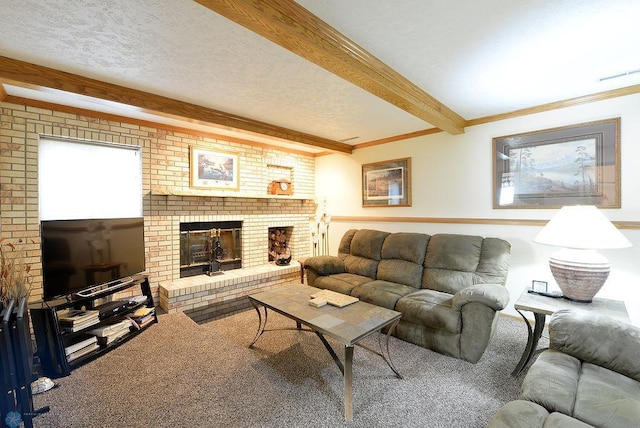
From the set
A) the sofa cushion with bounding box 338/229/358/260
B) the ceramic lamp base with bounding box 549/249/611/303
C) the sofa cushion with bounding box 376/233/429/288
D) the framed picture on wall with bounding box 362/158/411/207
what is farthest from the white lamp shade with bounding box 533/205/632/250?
the sofa cushion with bounding box 338/229/358/260

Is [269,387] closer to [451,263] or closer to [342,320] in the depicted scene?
[342,320]

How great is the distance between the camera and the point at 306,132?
162 inches

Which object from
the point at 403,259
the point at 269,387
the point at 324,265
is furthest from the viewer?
the point at 324,265

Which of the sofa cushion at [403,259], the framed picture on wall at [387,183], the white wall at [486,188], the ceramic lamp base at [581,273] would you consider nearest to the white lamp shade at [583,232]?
the ceramic lamp base at [581,273]

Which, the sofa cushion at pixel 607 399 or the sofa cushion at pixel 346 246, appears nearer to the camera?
the sofa cushion at pixel 607 399

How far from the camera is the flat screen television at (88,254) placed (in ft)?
7.43

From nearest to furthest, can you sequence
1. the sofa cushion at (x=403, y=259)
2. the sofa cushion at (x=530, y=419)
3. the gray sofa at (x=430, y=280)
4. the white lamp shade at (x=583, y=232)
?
the sofa cushion at (x=530, y=419)
the white lamp shade at (x=583, y=232)
the gray sofa at (x=430, y=280)
the sofa cushion at (x=403, y=259)

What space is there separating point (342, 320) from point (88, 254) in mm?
2350

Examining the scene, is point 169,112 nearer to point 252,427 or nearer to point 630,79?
point 252,427

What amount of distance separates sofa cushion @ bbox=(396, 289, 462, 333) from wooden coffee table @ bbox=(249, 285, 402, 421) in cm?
41

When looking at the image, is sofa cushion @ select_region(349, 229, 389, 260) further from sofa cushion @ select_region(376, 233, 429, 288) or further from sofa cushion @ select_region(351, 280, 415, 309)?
sofa cushion @ select_region(351, 280, 415, 309)

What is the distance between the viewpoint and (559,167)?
2949 millimetres

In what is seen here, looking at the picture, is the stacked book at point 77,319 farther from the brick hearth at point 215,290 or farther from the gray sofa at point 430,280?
the gray sofa at point 430,280

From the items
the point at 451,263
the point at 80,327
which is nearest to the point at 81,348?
the point at 80,327
